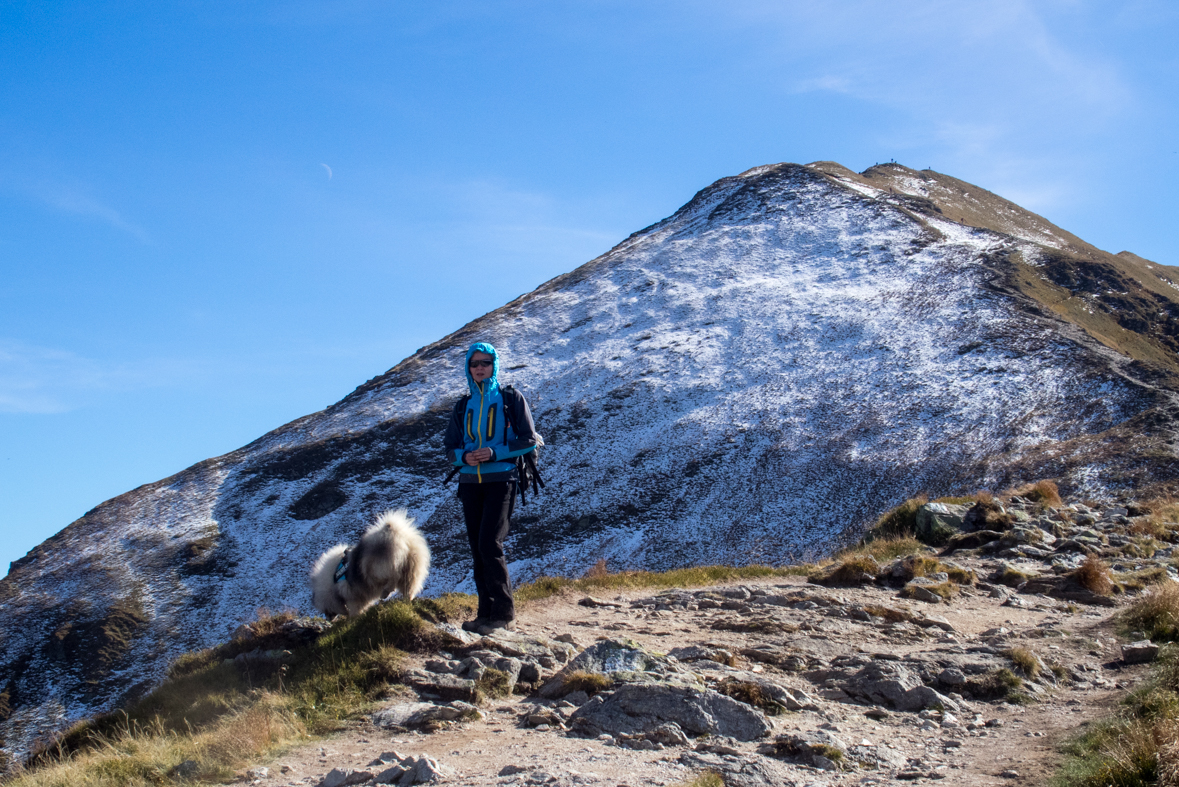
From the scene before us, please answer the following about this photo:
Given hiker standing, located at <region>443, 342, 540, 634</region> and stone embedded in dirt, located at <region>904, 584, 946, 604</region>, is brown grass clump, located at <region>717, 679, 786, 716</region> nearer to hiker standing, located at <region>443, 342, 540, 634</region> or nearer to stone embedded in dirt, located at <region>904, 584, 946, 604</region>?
hiker standing, located at <region>443, 342, 540, 634</region>

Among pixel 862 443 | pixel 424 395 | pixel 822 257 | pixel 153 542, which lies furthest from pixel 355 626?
pixel 822 257

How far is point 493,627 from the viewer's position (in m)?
7.31

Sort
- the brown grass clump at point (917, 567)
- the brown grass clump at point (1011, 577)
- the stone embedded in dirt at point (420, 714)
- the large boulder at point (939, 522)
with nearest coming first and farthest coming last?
the stone embedded in dirt at point (420, 714), the brown grass clump at point (1011, 577), the brown grass clump at point (917, 567), the large boulder at point (939, 522)

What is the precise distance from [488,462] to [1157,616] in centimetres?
639

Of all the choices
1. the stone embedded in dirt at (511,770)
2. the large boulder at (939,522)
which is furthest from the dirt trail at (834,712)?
the large boulder at (939,522)

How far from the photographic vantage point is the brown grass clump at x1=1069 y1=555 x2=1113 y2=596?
32.5 feet

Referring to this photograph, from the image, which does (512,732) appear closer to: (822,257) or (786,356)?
(786,356)

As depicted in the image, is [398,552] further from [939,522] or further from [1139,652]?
[939,522]

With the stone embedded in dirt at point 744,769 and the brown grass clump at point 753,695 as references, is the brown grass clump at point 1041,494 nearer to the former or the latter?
the brown grass clump at point 753,695

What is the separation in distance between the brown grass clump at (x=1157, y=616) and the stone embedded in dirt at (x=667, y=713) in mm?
4353

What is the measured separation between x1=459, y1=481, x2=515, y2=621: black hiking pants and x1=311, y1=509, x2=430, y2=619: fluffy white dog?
0.70 m

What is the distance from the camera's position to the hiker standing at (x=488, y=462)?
7.15 m

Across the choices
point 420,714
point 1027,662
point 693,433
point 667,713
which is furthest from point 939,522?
point 693,433

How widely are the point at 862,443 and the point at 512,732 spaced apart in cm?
3130
